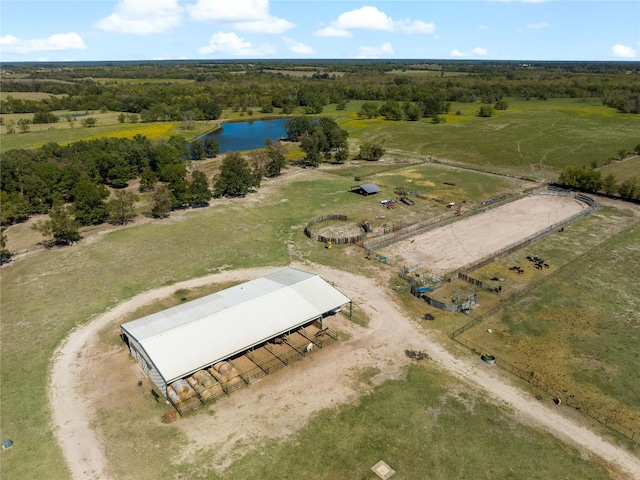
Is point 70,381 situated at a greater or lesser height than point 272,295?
lesser

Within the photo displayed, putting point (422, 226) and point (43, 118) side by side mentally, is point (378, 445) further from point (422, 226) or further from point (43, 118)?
point (43, 118)

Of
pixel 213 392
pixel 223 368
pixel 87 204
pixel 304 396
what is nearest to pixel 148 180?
pixel 87 204

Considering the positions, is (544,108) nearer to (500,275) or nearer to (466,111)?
(466,111)

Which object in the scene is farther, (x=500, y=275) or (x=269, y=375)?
(x=500, y=275)

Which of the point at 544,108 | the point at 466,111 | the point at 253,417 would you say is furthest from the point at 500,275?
the point at 544,108

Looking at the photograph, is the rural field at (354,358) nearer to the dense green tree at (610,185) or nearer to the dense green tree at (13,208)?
the dense green tree at (13,208)

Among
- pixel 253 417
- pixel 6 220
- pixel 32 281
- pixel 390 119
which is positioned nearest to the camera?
pixel 253 417

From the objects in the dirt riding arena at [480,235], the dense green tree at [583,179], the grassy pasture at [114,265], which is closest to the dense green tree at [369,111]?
the grassy pasture at [114,265]
